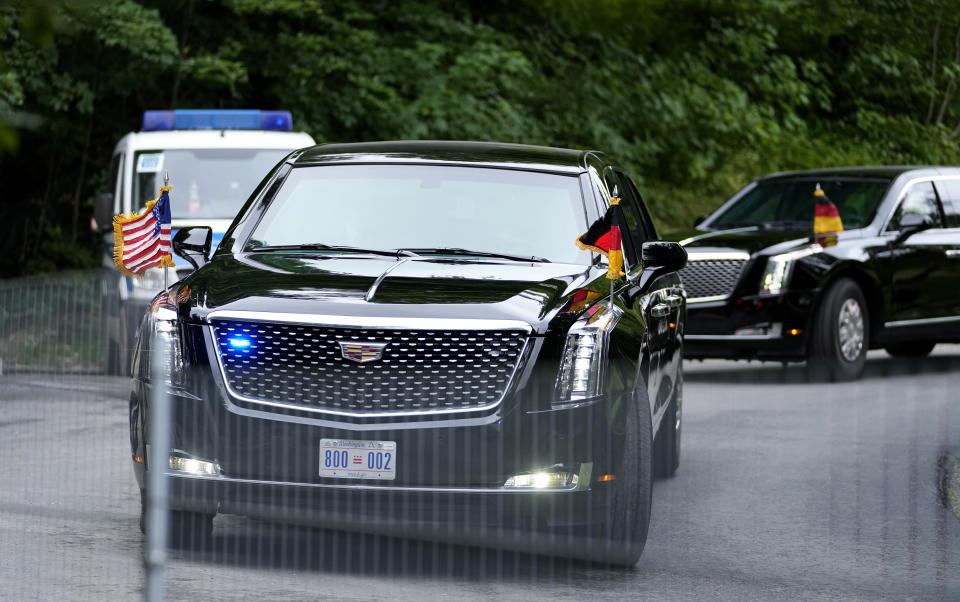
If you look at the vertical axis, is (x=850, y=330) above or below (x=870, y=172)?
below

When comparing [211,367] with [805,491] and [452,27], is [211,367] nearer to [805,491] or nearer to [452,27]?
[805,491]

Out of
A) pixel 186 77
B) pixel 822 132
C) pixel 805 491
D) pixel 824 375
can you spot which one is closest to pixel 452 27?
pixel 186 77

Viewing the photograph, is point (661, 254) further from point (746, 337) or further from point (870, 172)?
point (870, 172)

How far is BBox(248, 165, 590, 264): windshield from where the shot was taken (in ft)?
23.7

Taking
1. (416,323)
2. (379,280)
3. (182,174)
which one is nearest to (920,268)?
(182,174)

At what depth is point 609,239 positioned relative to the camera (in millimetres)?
6891

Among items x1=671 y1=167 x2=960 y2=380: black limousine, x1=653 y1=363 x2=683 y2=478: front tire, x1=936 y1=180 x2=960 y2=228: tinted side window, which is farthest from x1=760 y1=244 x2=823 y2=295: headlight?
x1=653 y1=363 x2=683 y2=478: front tire

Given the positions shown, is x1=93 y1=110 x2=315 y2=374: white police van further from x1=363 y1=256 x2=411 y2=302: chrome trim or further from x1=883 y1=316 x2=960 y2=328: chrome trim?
x1=363 y1=256 x2=411 y2=302: chrome trim

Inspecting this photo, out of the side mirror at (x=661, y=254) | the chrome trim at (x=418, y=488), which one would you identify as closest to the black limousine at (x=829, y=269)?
the side mirror at (x=661, y=254)

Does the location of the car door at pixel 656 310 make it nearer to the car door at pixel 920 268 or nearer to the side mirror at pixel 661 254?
the side mirror at pixel 661 254

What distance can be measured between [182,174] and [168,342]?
7.98 m

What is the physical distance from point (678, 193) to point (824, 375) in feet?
35.7

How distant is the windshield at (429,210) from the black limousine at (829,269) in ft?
21.8

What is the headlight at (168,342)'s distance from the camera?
6.27 m
